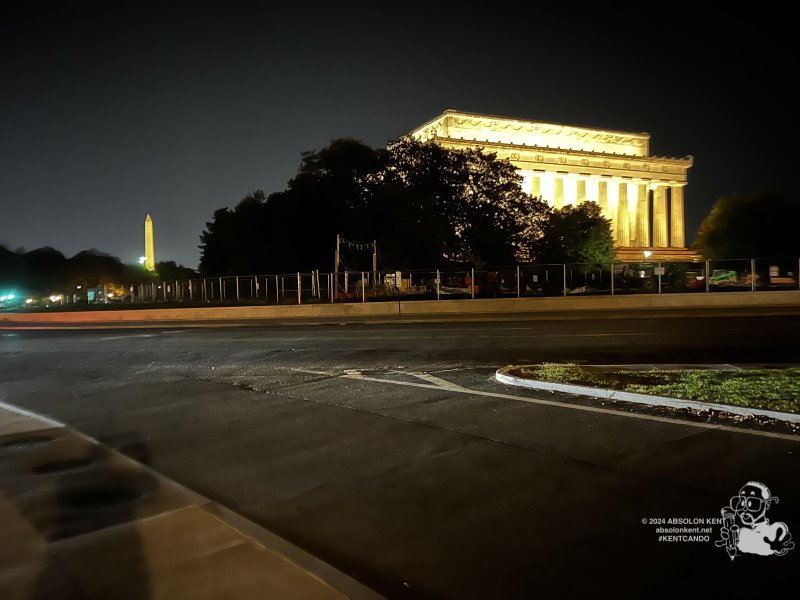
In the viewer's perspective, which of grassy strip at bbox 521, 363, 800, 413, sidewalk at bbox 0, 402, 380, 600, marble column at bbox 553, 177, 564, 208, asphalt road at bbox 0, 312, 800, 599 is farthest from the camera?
marble column at bbox 553, 177, 564, 208

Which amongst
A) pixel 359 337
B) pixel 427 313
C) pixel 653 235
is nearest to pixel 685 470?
pixel 359 337

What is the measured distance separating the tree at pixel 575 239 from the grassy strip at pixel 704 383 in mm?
48468

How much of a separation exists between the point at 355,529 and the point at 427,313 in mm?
29932

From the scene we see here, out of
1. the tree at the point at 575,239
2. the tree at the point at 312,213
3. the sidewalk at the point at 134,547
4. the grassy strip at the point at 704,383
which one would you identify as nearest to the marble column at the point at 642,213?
the tree at the point at 575,239

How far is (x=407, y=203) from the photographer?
49000 millimetres

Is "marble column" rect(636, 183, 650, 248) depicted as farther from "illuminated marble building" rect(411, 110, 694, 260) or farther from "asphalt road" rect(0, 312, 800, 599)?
"asphalt road" rect(0, 312, 800, 599)

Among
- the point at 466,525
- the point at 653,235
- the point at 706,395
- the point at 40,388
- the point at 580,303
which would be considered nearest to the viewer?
the point at 466,525

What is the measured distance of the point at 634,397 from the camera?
30.6 feet

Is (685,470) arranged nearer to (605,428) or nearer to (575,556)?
(605,428)

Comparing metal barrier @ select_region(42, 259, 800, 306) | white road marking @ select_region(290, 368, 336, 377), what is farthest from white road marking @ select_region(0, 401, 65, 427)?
metal barrier @ select_region(42, 259, 800, 306)

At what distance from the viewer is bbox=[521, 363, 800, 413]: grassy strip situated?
8.68 meters

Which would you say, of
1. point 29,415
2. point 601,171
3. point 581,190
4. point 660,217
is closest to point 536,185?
point 581,190

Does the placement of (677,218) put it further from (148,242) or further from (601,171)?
(148,242)

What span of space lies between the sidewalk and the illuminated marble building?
9089cm
